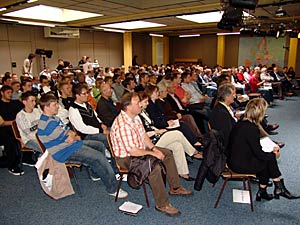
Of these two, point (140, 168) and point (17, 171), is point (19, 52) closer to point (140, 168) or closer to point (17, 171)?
point (17, 171)

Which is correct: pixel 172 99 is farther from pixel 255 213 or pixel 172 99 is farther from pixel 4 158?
pixel 4 158

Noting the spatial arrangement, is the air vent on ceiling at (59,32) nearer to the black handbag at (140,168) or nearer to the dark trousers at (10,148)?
the dark trousers at (10,148)

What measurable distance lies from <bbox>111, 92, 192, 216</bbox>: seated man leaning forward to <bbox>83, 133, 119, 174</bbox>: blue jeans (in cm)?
57

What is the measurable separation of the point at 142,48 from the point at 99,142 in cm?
1314

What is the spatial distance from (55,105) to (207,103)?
11.6ft

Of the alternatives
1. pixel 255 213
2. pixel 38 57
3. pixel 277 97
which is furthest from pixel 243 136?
pixel 38 57

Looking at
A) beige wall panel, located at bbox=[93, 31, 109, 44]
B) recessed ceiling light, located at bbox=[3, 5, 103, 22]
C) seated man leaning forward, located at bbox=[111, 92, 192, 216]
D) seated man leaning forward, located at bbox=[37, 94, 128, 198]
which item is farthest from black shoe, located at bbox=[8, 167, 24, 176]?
beige wall panel, located at bbox=[93, 31, 109, 44]

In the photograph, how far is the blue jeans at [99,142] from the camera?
3.17 m

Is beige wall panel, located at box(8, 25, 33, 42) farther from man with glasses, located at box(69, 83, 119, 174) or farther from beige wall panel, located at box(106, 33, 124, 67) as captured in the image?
man with glasses, located at box(69, 83, 119, 174)

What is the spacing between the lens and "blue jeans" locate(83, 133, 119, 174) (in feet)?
10.4

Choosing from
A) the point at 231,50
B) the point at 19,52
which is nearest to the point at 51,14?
the point at 19,52

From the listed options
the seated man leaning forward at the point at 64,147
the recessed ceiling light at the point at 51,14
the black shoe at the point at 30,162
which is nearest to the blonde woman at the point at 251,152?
the seated man leaning forward at the point at 64,147

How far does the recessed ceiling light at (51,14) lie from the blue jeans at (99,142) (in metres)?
6.25

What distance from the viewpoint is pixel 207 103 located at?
5.53 meters
